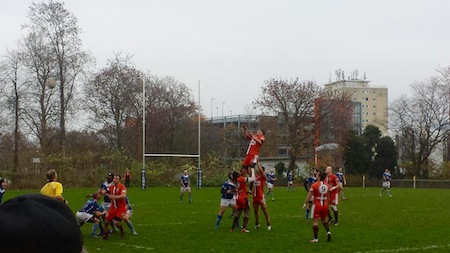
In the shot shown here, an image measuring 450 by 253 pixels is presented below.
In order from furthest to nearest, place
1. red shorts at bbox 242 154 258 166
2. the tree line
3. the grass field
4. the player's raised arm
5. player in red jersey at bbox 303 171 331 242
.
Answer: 1. the tree line
2. the player's raised arm
3. red shorts at bbox 242 154 258 166
4. player in red jersey at bbox 303 171 331 242
5. the grass field

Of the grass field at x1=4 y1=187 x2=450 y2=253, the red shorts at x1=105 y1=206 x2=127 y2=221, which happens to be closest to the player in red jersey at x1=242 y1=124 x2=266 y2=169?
the grass field at x1=4 y1=187 x2=450 y2=253

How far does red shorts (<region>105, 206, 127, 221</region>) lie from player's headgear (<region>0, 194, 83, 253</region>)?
48.4 feet

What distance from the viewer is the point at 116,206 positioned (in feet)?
53.5

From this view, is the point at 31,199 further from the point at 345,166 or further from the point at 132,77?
the point at 345,166

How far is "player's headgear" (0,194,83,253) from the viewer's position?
1.67m

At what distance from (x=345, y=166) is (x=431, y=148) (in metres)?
9.75

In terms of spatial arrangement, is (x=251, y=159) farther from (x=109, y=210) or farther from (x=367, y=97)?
(x=367, y=97)

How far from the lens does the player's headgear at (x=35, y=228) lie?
1669 millimetres

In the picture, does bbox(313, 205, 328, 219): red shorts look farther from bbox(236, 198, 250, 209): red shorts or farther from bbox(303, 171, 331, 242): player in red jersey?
bbox(236, 198, 250, 209): red shorts

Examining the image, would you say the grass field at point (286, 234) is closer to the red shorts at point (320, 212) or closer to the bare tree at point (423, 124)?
the red shorts at point (320, 212)

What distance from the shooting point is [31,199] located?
5.85ft

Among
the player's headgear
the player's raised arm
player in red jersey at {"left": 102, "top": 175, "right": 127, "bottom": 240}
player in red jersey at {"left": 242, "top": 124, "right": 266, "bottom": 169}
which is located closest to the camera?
the player's headgear

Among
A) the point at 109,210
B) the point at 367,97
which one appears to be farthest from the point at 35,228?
the point at 367,97

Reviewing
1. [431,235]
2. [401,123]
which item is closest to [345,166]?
[401,123]
